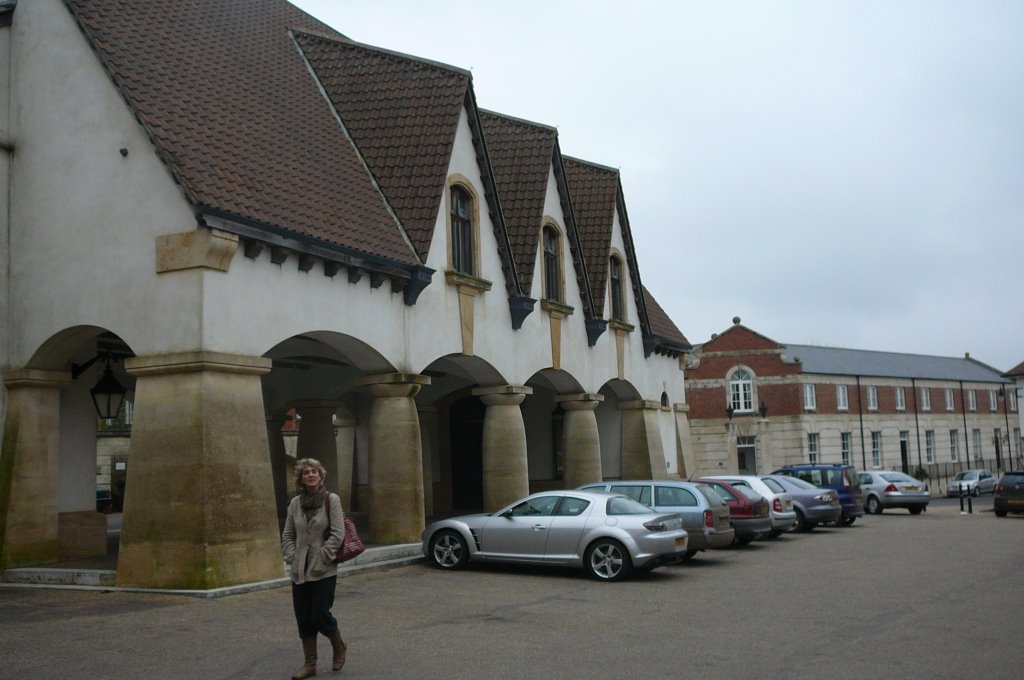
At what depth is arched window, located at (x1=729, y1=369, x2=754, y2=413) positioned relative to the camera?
59000 millimetres

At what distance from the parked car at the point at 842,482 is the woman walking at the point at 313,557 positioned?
71.6 ft

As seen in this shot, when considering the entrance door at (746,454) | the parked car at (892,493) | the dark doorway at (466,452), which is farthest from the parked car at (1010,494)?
the entrance door at (746,454)

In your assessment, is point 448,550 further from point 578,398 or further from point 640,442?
point 640,442

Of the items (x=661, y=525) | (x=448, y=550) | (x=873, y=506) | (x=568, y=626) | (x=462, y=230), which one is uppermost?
(x=462, y=230)

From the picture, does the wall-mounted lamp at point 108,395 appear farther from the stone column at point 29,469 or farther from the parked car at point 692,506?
the parked car at point 692,506

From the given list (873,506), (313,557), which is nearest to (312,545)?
(313,557)

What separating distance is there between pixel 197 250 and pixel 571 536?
22.5 feet

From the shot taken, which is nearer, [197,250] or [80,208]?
[197,250]

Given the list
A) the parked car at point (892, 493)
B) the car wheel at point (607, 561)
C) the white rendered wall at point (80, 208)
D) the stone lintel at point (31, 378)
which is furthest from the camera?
the parked car at point (892, 493)

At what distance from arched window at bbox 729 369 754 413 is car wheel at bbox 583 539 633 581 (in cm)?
4459

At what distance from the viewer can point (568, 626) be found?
11.4m

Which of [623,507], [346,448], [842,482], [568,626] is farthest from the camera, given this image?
[346,448]

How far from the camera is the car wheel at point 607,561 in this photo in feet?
51.0

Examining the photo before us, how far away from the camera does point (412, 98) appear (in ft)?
70.1
